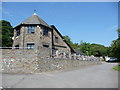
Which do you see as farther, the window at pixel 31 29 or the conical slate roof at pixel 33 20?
the conical slate roof at pixel 33 20

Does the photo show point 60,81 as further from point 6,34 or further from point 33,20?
point 6,34

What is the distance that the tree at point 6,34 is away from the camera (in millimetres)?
35172

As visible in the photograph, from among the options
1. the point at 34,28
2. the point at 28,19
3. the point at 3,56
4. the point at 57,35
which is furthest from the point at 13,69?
the point at 57,35

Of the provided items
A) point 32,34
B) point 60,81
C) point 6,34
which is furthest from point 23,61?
point 6,34

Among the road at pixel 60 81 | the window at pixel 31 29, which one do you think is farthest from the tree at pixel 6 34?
the road at pixel 60 81

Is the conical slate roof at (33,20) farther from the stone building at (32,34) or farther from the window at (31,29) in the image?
the window at (31,29)

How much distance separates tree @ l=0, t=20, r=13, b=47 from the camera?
115 feet

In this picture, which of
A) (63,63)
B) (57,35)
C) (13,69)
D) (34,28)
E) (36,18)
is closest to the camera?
(13,69)

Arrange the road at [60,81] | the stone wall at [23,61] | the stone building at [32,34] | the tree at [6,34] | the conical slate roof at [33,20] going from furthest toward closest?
the tree at [6,34] → the conical slate roof at [33,20] → the stone building at [32,34] → the stone wall at [23,61] → the road at [60,81]

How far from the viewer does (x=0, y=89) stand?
715cm

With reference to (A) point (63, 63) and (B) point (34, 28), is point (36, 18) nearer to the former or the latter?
(B) point (34, 28)

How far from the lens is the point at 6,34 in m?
36.5

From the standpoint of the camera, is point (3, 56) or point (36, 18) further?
point (36, 18)

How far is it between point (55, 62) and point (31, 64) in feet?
11.0
